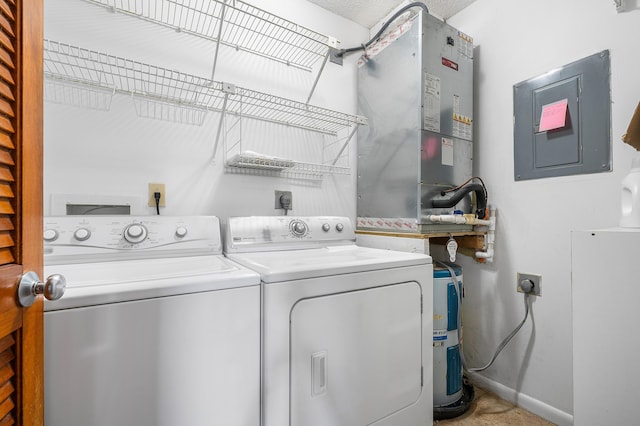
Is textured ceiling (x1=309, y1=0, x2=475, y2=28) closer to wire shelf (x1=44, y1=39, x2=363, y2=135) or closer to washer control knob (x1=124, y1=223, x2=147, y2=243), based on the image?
wire shelf (x1=44, y1=39, x2=363, y2=135)

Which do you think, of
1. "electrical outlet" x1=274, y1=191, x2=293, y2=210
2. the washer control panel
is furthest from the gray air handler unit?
the washer control panel

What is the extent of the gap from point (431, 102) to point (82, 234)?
6.04 ft

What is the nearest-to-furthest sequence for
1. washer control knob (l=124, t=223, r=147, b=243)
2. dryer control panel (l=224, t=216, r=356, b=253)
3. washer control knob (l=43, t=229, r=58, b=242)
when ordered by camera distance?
1. washer control knob (l=43, t=229, r=58, b=242)
2. washer control knob (l=124, t=223, r=147, b=243)
3. dryer control panel (l=224, t=216, r=356, b=253)

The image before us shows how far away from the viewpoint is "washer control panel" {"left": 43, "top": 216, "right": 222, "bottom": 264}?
1.01 metres

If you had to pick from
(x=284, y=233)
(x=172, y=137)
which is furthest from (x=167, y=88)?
(x=284, y=233)

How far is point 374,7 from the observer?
79.4 inches

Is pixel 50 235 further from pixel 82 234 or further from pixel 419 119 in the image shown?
pixel 419 119

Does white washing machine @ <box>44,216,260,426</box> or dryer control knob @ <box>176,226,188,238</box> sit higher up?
dryer control knob @ <box>176,226,188,238</box>

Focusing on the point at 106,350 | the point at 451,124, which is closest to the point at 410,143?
the point at 451,124

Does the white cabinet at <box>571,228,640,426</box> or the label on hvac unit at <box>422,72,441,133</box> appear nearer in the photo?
the white cabinet at <box>571,228,640,426</box>

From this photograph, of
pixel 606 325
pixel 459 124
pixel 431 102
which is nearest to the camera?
pixel 606 325

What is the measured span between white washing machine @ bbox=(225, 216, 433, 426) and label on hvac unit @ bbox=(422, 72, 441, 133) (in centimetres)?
86

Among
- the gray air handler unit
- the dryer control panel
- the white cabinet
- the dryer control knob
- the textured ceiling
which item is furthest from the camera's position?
the textured ceiling

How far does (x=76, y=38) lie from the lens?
1.27 m
